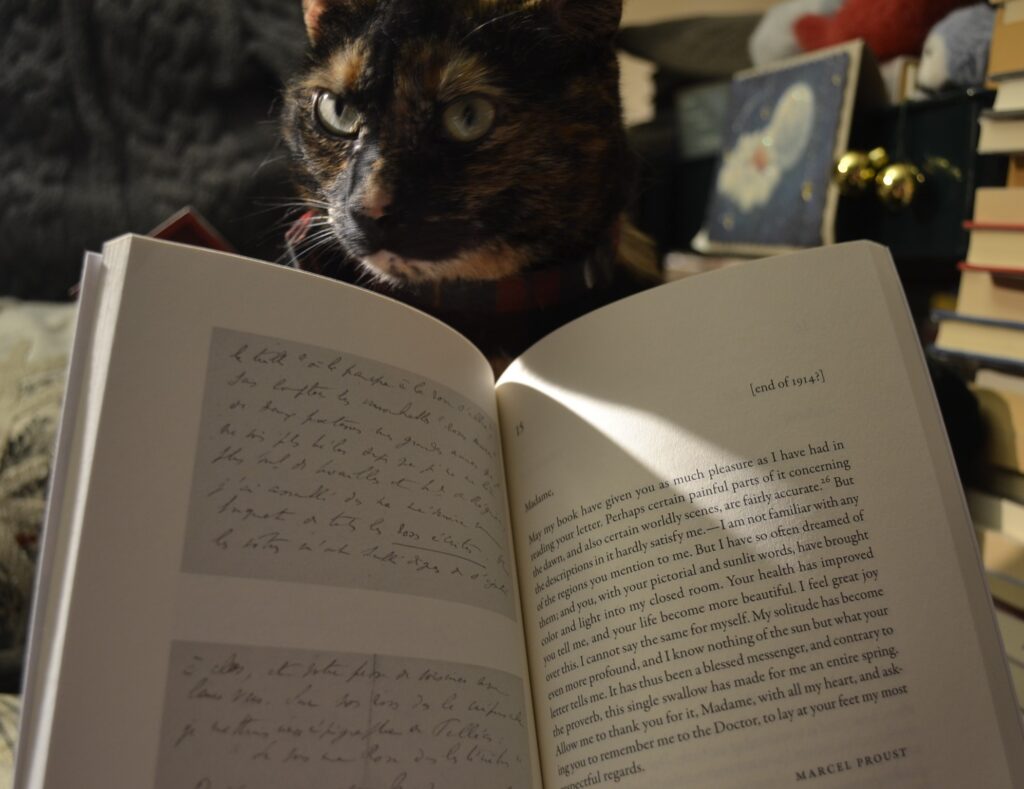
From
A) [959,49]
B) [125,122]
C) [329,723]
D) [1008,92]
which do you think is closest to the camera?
[329,723]

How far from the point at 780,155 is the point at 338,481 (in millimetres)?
700

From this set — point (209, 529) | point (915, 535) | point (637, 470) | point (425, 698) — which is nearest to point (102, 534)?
point (209, 529)

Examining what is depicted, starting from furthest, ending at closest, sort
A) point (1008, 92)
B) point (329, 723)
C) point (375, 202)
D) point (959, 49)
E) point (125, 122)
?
point (125, 122)
point (959, 49)
point (1008, 92)
point (375, 202)
point (329, 723)

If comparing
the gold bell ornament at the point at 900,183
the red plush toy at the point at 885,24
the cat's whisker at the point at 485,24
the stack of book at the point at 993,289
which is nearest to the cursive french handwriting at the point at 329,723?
the cat's whisker at the point at 485,24

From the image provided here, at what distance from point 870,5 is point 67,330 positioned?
86 centimetres

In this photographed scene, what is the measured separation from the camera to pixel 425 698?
0.41 m

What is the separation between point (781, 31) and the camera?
0.94m

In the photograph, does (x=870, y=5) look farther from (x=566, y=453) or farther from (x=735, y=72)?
(x=566, y=453)

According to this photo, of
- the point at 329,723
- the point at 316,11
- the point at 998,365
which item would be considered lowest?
the point at 329,723

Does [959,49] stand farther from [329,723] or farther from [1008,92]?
[329,723]

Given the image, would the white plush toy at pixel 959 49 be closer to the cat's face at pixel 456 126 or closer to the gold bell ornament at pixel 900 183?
the gold bell ornament at pixel 900 183

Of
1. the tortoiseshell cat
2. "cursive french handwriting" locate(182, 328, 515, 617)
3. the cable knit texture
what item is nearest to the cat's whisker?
the tortoiseshell cat

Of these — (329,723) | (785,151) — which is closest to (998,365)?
(785,151)

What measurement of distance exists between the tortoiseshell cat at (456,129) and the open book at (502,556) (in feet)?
0.31
